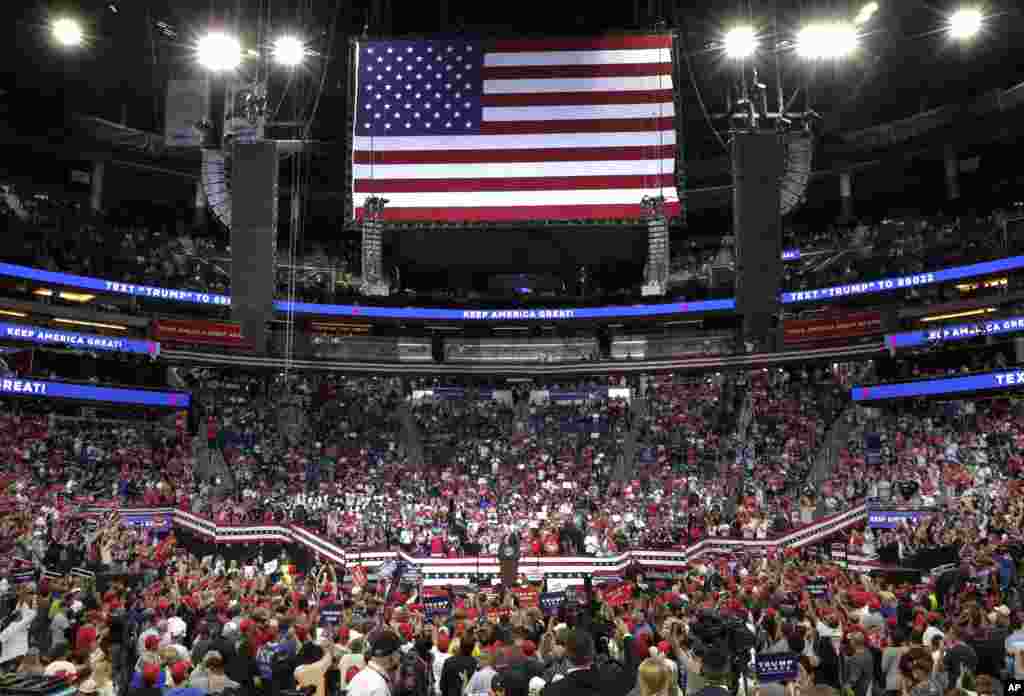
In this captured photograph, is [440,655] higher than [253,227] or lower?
lower

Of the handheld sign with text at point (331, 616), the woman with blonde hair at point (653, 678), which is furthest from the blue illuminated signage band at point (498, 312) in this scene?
the woman with blonde hair at point (653, 678)

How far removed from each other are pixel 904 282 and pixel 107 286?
Answer: 3320 centimetres

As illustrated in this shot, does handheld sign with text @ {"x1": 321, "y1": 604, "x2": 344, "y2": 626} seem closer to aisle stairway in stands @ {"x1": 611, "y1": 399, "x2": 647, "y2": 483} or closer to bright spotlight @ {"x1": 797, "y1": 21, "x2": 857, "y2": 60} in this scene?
aisle stairway in stands @ {"x1": 611, "y1": 399, "x2": 647, "y2": 483}

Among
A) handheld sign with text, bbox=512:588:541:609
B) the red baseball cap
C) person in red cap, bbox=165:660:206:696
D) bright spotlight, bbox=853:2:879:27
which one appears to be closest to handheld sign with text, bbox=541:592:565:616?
handheld sign with text, bbox=512:588:541:609

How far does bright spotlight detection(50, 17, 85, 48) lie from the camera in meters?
30.1

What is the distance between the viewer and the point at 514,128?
27547 mm

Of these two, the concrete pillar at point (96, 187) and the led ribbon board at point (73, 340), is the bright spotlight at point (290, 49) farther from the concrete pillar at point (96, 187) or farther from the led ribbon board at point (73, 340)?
the concrete pillar at point (96, 187)

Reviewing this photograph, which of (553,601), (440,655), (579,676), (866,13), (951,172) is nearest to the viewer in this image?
(579,676)

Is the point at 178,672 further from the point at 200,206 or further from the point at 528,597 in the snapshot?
the point at 200,206

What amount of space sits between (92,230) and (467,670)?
35354mm

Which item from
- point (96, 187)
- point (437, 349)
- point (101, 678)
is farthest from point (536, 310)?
point (101, 678)

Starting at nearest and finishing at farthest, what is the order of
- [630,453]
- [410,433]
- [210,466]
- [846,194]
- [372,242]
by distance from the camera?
[372,242]
[210,466]
[630,453]
[410,433]
[846,194]

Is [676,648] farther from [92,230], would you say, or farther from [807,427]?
[92,230]

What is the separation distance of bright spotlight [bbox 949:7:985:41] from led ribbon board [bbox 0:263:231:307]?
27.8 metres
